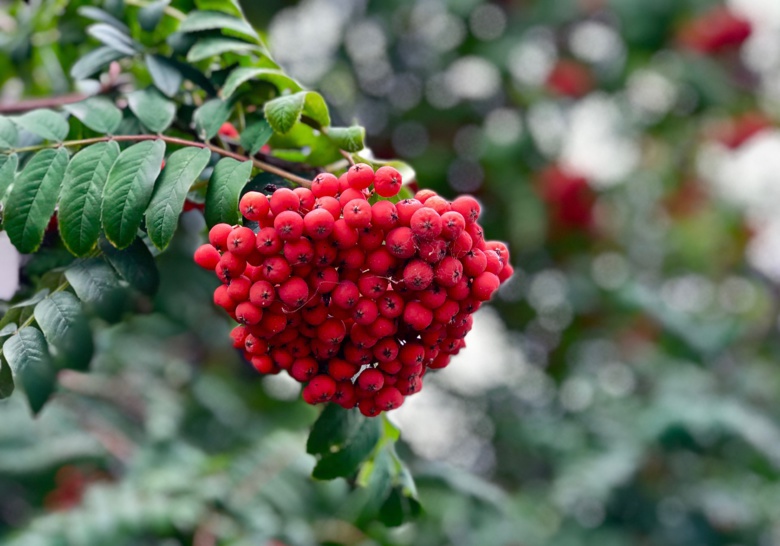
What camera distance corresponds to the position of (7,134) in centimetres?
136

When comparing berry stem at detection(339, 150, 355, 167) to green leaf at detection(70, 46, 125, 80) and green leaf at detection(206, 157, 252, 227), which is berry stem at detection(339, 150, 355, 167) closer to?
green leaf at detection(206, 157, 252, 227)

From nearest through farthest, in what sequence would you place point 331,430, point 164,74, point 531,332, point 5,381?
point 5,381 < point 331,430 < point 164,74 < point 531,332

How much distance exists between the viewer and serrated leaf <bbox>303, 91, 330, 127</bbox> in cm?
133

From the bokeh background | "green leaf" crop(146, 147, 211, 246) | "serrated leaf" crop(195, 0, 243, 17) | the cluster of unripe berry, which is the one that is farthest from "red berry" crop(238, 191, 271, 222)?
the bokeh background

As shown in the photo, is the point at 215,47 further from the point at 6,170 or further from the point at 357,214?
the point at 357,214

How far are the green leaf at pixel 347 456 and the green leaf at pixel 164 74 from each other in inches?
30.0

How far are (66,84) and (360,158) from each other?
1.42 m

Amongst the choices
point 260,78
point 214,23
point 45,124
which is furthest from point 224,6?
point 45,124

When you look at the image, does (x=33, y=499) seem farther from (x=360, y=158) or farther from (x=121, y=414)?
(x=360, y=158)

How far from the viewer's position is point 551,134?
4172 mm

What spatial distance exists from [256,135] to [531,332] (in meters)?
3.51

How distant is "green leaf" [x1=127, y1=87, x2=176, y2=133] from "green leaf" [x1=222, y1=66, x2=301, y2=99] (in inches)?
4.5

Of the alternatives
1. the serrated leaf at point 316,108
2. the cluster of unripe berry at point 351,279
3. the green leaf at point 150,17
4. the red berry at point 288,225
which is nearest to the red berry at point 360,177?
the cluster of unripe berry at point 351,279

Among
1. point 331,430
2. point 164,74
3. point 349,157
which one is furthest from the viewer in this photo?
point 164,74
